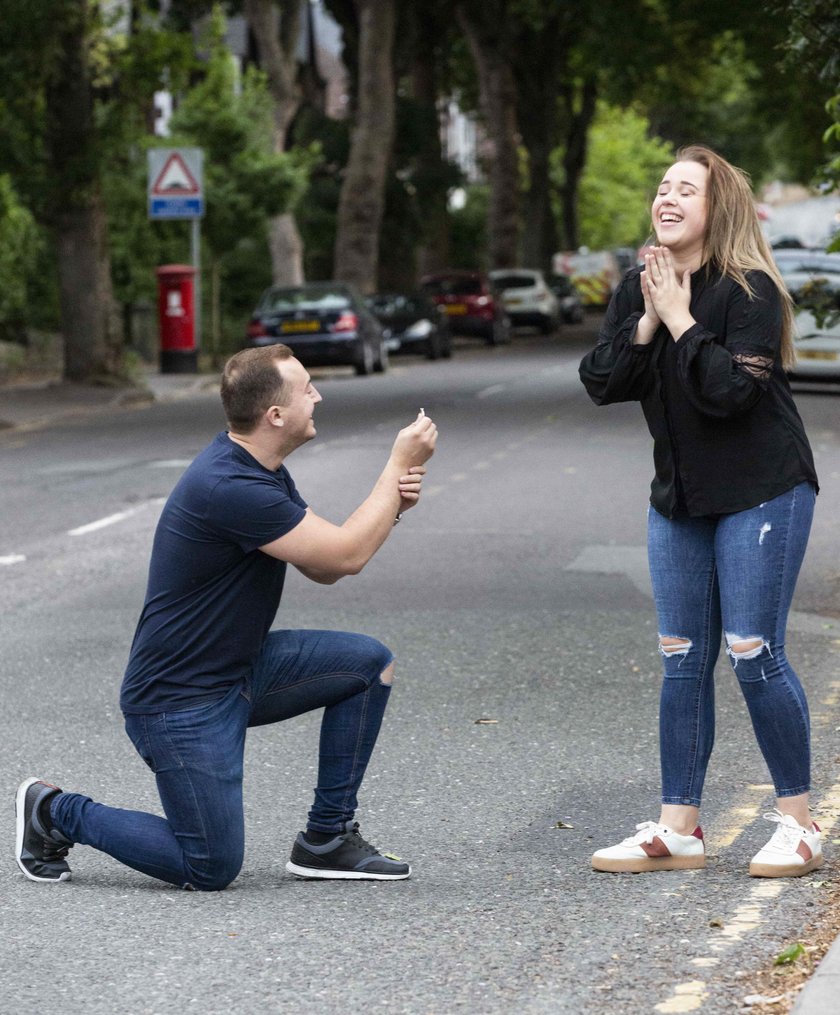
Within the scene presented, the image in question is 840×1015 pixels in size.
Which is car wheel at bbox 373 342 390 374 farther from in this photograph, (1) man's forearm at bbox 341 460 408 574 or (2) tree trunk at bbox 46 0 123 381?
(1) man's forearm at bbox 341 460 408 574

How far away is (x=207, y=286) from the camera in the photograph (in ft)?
123

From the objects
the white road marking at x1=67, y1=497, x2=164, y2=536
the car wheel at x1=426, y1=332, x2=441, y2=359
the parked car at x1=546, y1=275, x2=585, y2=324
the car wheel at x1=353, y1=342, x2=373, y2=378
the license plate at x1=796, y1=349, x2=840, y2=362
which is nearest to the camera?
the white road marking at x1=67, y1=497, x2=164, y2=536

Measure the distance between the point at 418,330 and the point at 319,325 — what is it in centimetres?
619

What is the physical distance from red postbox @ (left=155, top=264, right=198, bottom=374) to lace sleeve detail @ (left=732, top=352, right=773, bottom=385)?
87.8 feet

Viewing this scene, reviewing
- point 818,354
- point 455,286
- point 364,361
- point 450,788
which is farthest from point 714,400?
point 455,286

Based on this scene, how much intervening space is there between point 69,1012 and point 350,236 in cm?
3586

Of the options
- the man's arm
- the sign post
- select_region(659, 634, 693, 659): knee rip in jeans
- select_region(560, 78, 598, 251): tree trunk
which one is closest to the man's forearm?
the man's arm

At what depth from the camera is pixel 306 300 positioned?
105 feet

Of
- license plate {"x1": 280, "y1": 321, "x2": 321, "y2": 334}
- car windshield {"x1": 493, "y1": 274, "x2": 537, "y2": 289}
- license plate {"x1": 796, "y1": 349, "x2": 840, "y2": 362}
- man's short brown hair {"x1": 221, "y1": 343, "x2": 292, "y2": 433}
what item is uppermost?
man's short brown hair {"x1": 221, "y1": 343, "x2": 292, "y2": 433}

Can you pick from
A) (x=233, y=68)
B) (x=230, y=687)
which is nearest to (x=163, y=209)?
(x=233, y=68)

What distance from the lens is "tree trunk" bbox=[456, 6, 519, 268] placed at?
2042 inches

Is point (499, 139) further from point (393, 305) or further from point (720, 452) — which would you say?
point (720, 452)

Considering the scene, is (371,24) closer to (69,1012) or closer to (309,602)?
(309,602)

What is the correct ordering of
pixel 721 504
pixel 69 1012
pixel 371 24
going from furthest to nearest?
pixel 371 24
pixel 721 504
pixel 69 1012
